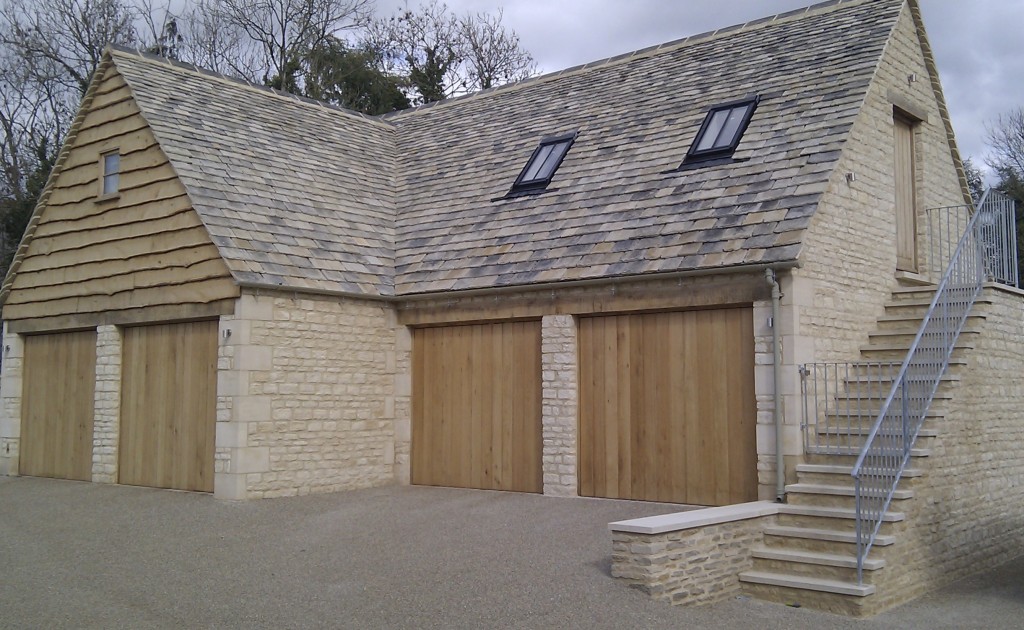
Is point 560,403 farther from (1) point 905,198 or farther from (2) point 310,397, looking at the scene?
(1) point 905,198

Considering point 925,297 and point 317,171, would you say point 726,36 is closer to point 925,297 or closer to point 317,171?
point 925,297

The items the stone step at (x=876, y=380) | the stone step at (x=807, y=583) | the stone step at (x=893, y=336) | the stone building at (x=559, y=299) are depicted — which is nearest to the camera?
the stone step at (x=807, y=583)

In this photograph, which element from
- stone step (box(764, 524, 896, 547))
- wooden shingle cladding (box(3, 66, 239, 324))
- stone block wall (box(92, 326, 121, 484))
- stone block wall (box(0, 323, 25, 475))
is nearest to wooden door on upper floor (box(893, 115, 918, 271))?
stone step (box(764, 524, 896, 547))

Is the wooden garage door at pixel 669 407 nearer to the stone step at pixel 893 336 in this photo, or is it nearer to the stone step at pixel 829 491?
the stone step at pixel 829 491

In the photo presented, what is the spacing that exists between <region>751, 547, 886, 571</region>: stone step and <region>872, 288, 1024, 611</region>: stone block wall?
0.28 m

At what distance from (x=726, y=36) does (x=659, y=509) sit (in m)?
Answer: 8.35

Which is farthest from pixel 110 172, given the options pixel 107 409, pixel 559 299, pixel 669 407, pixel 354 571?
pixel 669 407

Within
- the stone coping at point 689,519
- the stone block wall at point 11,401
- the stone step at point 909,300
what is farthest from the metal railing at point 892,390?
the stone block wall at point 11,401

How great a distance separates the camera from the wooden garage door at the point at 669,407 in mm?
11258

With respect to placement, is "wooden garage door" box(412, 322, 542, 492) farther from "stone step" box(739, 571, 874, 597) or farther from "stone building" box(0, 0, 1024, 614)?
"stone step" box(739, 571, 874, 597)

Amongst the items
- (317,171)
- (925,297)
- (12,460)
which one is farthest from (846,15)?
(12,460)

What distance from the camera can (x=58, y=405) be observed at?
1574cm

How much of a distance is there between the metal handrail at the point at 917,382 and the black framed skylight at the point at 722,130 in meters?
3.12

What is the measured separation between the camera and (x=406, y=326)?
14.6 meters
